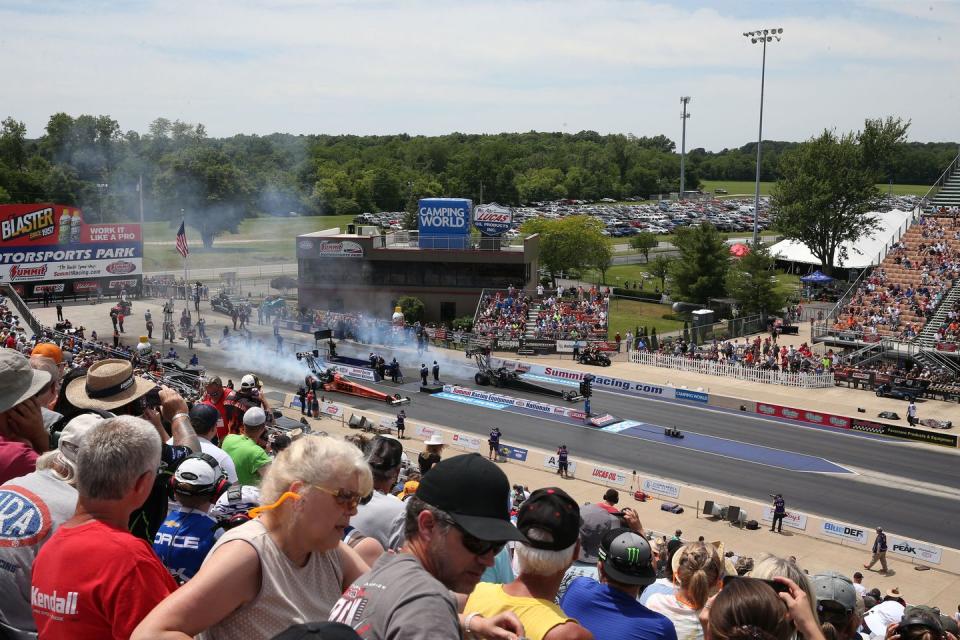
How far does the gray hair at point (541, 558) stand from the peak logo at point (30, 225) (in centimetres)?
6354

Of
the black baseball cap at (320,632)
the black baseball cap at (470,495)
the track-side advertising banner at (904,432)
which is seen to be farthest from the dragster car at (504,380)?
the black baseball cap at (320,632)

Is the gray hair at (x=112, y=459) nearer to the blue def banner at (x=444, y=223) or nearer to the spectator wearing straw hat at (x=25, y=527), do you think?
the spectator wearing straw hat at (x=25, y=527)

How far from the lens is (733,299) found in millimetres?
65062

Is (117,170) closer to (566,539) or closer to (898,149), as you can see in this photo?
(898,149)

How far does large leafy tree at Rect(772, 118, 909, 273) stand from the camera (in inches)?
2982

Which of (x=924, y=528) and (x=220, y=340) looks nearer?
(x=924, y=528)

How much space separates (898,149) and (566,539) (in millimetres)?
85553

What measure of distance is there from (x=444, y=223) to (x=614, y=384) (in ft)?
69.1

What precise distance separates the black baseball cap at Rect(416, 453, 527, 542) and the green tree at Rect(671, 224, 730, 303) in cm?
6426

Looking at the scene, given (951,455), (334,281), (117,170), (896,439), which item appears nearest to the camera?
(951,455)

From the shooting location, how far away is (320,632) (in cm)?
292

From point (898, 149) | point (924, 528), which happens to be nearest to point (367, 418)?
point (924, 528)

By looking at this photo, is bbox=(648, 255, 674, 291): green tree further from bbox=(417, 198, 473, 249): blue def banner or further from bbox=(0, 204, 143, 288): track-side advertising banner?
bbox=(0, 204, 143, 288): track-side advertising banner

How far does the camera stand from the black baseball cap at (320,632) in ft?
9.54
